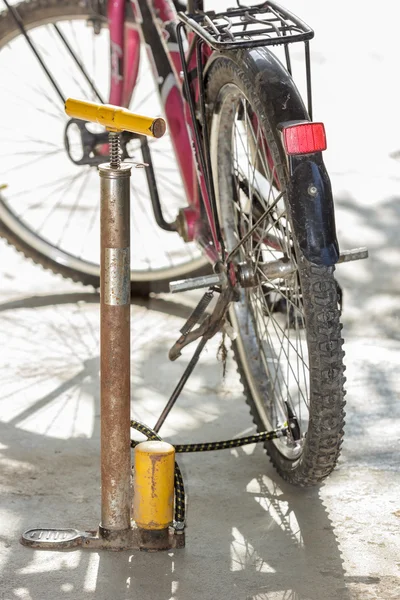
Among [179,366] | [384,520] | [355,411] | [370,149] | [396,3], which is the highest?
[396,3]

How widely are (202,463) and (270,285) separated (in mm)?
571

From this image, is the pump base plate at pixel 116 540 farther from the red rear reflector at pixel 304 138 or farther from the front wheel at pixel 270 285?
the red rear reflector at pixel 304 138

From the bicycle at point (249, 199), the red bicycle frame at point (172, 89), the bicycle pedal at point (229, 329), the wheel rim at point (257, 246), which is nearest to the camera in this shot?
the bicycle at point (249, 199)

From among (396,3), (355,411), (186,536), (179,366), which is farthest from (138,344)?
(396,3)

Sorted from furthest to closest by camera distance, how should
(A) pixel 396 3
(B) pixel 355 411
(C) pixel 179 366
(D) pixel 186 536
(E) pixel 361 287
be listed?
(A) pixel 396 3, (E) pixel 361 287, (C) pixel 179 366, (B) pixel 355 411, (D) pixel 186 536

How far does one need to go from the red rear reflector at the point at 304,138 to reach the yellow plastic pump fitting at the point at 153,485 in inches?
30.7

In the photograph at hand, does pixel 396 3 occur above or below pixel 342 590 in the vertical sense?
above

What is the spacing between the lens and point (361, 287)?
15.1ft

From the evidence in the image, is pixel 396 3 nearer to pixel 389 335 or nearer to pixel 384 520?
pixel 389 335

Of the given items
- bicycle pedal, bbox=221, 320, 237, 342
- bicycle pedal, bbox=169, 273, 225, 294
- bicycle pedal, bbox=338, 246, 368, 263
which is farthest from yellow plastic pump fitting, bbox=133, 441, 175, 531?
bicycle pedal, bbox=338, 246, 368, 263

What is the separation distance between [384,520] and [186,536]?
53 cm

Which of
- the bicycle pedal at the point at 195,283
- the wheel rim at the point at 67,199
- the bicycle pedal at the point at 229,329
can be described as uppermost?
the wheel rim at the point at 67,199

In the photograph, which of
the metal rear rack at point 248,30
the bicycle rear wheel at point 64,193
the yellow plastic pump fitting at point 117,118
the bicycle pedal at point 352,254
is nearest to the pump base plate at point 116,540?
the bicycle pedal at point 352,254

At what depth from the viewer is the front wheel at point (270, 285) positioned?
8.84 ft
